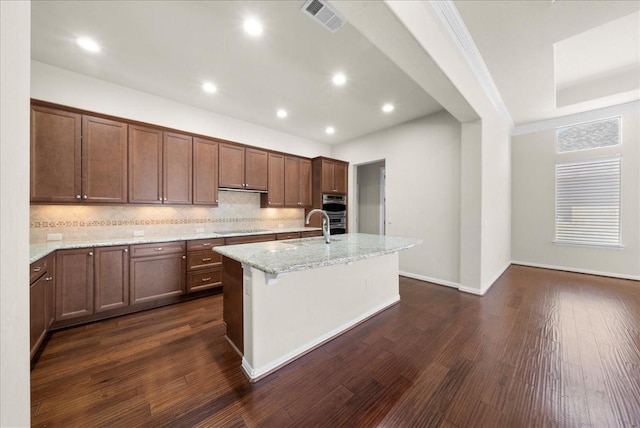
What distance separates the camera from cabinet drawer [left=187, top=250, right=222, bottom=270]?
3.24 m

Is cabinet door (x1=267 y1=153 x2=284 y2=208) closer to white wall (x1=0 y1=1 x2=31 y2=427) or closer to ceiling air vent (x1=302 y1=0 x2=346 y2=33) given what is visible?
ceiling air vent (x1=302 y1=0 x2=346 y2=33)

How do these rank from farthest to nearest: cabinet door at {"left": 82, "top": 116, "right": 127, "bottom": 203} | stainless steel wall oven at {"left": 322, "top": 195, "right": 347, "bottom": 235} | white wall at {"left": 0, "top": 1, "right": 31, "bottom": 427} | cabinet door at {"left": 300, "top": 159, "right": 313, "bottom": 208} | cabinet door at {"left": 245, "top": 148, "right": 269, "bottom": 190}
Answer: stainless steel wall oven at {"left": 322, "top": 195, "right": 347, "bottom": 235}, cabinet door at {"left": 300, "top": 159, "right": 313, "bottom": 208}, cabinet door at {"left": 245, "top": 148, "right": 269, "bottom": 190}, cabinet door at {"left": 82, "top": 116, "right": 127, "bottom": 203}, white wall at {"left": 0, "top": 1, "right": 31, "bottom": 427}

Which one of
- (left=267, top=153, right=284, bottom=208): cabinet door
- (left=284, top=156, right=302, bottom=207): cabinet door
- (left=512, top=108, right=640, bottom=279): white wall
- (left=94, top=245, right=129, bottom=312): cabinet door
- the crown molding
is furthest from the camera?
(left=284, top=156, right=302, bottom=207): cabinet door

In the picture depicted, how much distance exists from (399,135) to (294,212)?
2.74 metres

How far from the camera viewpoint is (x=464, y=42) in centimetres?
243

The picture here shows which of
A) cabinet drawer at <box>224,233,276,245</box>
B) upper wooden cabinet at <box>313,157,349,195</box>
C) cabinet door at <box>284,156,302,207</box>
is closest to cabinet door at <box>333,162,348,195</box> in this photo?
upper wooden cabinet at <box>313,157,349,195</box>

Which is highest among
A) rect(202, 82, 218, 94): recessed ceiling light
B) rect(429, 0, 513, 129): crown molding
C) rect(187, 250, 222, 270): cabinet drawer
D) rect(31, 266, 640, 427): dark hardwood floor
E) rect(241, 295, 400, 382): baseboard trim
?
rect(429, 0, 513, 129): crown molding

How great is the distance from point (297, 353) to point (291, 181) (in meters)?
3.43

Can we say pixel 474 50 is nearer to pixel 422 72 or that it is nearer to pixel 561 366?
pixel 422 72

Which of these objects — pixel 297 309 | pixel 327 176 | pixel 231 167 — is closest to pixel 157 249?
pixel 231 167

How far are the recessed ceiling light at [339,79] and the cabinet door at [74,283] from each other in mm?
3524

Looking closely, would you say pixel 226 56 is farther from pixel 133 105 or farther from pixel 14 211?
pixel 14 211

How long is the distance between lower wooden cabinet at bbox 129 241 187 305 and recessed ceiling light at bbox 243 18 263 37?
2660mm

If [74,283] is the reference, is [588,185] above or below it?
above
